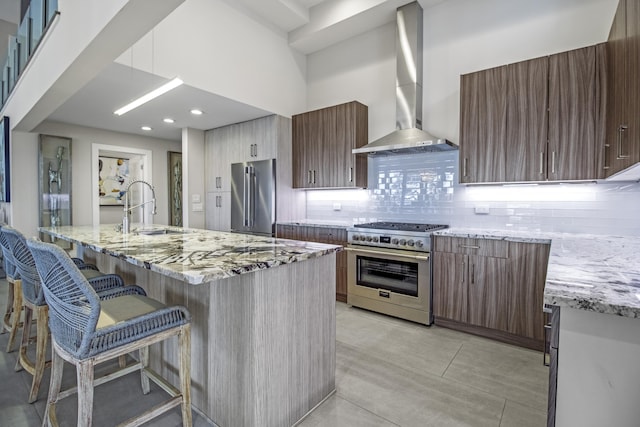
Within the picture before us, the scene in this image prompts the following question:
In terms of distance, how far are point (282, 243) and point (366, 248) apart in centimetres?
157

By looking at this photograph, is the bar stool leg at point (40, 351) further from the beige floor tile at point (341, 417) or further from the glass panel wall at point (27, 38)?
the glass panel wall at point (27, 38)

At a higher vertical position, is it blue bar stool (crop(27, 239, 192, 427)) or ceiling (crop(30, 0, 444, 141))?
ceiling (crop(30, 0, 444, 141))

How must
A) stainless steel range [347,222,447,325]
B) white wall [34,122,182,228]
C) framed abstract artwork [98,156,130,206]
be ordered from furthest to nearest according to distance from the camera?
framed abstract artwork [98,156,130,206] → white wall [34,122,182,228] → stainless steel range [347,222,447,325]

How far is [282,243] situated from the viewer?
1.99 meters

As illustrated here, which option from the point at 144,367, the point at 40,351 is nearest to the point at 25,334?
the point at 40,351

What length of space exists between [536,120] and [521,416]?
7.44ft

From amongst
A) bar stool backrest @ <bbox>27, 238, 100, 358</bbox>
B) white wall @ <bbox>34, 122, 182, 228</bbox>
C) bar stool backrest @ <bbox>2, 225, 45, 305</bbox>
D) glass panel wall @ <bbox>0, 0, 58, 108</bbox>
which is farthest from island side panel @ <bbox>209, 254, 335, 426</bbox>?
white wall @ <bbox>34, 122, 182, 228</bbox>

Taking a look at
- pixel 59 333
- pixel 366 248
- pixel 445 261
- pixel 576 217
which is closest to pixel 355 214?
pixel 366 248

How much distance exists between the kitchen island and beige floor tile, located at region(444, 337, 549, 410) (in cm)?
102

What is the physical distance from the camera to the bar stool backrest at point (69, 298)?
3.98 ft

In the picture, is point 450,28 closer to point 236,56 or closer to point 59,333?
point 236,56

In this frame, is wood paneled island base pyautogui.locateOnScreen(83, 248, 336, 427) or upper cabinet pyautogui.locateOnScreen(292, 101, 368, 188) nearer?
wood paneled island base pyautogui.locateOnScreen(83, 248, 336, 427)

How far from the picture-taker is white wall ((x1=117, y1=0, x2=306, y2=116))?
117 inches

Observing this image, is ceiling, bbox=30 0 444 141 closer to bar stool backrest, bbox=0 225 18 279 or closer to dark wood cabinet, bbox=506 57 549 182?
dark wood cabinet, bbox=506 57 549 182
